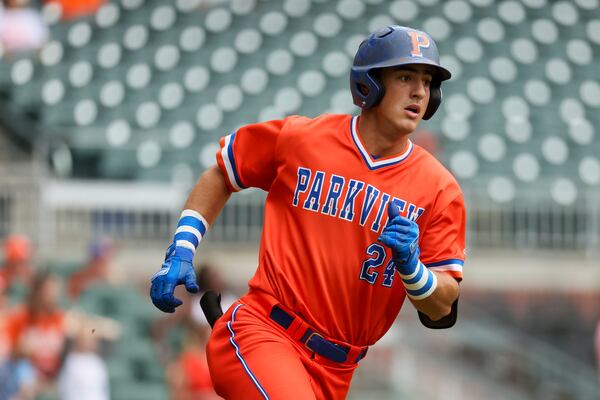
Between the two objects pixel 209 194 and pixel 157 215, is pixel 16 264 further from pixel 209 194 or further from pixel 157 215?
pixel 209 194

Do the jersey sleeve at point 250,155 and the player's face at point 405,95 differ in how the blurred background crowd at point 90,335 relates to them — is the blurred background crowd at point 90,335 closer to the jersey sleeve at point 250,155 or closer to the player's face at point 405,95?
the jersey sleeve at point 250,155

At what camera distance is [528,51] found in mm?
15914

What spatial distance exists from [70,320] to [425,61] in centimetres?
483

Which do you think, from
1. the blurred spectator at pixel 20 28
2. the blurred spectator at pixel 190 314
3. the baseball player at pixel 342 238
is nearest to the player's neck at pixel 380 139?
the baseball player at pixel 342 238

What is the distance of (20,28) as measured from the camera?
1348cm

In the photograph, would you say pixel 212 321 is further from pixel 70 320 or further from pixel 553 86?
pixel 553 86

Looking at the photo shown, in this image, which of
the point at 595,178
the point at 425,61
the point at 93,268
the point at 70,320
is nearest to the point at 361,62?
the point at 425,61

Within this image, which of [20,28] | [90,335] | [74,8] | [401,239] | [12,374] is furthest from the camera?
[74,8]

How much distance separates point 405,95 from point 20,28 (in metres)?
11.0

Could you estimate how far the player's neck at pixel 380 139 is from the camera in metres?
3.38

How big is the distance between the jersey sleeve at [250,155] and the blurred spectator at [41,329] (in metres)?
3.71

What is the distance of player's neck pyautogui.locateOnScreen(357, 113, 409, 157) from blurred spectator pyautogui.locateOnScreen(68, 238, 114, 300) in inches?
193

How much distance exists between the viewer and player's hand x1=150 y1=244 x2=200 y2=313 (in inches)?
127

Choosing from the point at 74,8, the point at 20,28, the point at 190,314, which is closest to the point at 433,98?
the point at 190,314
